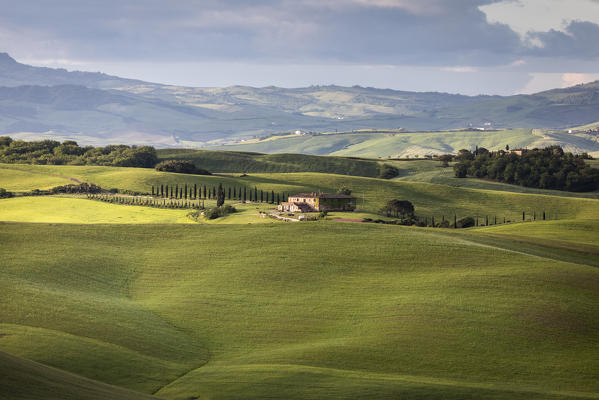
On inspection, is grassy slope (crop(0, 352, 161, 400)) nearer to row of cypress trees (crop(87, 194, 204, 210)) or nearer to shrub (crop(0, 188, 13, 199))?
row of cypress trees (crop(87, 194, 204, 210))

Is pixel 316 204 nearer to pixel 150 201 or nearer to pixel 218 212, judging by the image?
pixel 218 212

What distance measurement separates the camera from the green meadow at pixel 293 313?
4406cm

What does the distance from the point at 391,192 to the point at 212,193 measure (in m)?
46.0

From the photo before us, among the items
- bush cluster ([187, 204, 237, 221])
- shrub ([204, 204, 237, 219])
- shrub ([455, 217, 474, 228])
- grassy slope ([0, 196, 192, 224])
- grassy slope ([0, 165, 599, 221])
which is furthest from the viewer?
grassy slope ([0, 165, 599, 221])

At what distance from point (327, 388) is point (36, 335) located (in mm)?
20504

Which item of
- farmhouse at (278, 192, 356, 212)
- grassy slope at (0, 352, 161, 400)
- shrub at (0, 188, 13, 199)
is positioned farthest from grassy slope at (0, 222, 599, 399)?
shrub at (0, 188, 13, 199)

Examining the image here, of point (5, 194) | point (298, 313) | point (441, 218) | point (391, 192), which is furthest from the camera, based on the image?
point (391, 192)

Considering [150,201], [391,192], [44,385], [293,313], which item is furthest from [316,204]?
[44,385]

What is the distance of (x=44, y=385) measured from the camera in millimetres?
33156

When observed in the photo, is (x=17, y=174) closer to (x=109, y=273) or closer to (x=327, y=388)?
(x=109, y=273)

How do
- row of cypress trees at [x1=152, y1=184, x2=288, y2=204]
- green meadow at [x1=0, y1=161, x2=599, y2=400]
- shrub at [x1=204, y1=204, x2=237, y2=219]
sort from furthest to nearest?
1. row of cypress trees at [x1=152, y1=184, x2=288, y2=204]
2. shrub at [x1=204, y1=204, x2=237, y2=219]
3. green meadow at [x1=0, y1=161, x2=599, y2=400]

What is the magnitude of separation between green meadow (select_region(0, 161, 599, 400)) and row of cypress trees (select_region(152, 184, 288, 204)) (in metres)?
61.7

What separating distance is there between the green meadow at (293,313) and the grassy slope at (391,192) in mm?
60369

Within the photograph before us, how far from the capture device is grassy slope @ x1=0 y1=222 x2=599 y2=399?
45250 millimetres
